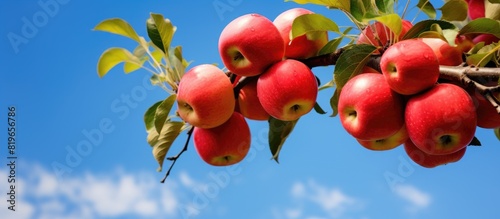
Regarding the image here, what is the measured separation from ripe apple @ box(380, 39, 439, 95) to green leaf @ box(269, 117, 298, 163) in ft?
1.42

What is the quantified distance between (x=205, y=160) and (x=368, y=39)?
0.68 meters

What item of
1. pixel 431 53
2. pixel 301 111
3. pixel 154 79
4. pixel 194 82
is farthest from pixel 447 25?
pixel 154 79

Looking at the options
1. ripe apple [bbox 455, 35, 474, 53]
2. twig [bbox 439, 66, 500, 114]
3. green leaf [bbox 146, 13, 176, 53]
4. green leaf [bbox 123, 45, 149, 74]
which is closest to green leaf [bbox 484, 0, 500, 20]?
ripe apple [bbox 455, 35, 474, 53]

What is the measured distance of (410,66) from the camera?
115cm

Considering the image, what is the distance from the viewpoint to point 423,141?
121cm

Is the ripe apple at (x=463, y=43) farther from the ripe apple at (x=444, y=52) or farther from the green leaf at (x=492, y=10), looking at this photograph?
the green leaf at (x=492, y=10)

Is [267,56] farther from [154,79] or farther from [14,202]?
[14,202]

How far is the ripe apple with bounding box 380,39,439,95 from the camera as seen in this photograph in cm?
116

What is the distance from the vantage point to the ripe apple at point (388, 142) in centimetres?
138

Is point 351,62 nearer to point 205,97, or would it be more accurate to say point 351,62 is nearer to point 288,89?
point 288,89

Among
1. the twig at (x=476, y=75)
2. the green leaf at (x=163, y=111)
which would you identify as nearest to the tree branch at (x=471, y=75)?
the twig at (x=476, y=75)

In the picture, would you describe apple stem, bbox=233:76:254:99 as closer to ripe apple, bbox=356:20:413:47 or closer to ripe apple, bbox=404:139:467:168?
ripe apple, bbox=356:20:413:47

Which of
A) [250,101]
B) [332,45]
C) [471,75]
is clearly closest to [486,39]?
[471,75]

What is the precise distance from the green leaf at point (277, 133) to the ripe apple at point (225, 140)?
0.08 metres
